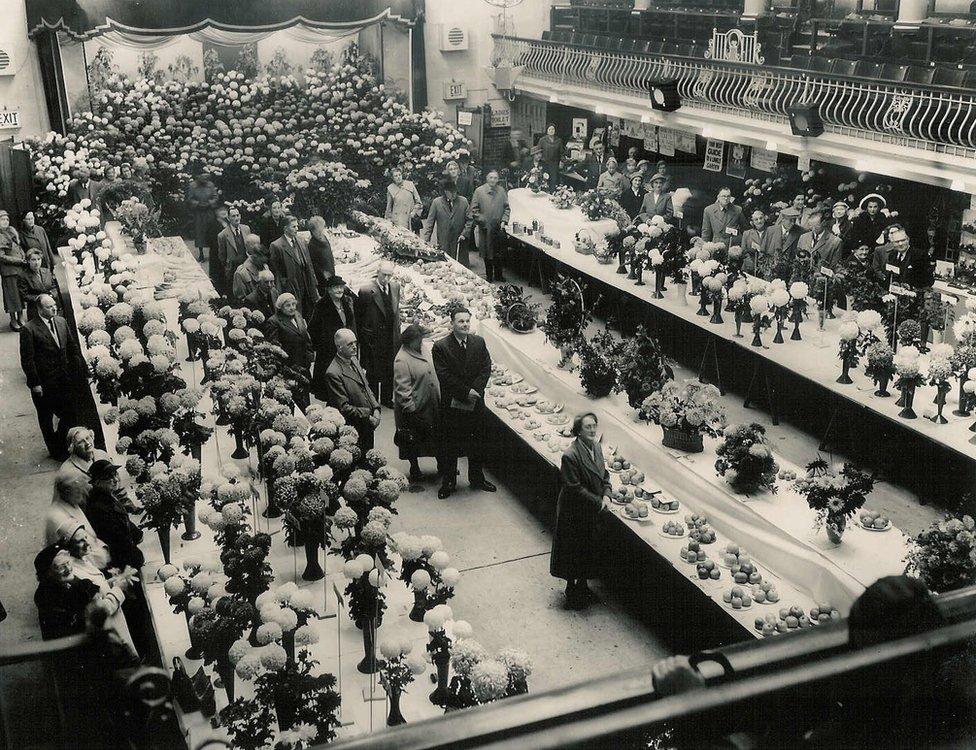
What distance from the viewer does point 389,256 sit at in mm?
10633

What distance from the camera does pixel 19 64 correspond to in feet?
34.7

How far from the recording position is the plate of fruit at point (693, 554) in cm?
557

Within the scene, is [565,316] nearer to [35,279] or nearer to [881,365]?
[881,365]

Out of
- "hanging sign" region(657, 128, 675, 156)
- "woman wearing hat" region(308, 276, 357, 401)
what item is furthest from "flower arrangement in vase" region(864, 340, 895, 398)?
"hanging sign" region(657, 128, 675, 156)

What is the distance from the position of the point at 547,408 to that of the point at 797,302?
2.43 meters

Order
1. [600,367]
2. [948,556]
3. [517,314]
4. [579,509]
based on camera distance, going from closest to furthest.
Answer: [948,556], [579,509], [600,367], [517,314]

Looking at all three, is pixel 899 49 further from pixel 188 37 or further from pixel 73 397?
pixel 73 397

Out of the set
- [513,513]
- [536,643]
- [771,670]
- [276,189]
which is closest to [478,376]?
[513,513]

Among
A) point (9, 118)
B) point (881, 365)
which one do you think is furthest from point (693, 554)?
point (9, 118)

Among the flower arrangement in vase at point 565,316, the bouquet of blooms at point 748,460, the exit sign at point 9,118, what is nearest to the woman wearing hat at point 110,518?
the bouquet of blooms at point 748,460

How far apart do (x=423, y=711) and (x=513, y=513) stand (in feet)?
10.6

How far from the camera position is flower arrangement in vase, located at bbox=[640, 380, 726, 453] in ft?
21.0

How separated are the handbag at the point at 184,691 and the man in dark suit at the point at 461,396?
353 centimetres

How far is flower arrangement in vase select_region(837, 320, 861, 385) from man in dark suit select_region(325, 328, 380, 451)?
3475mm
